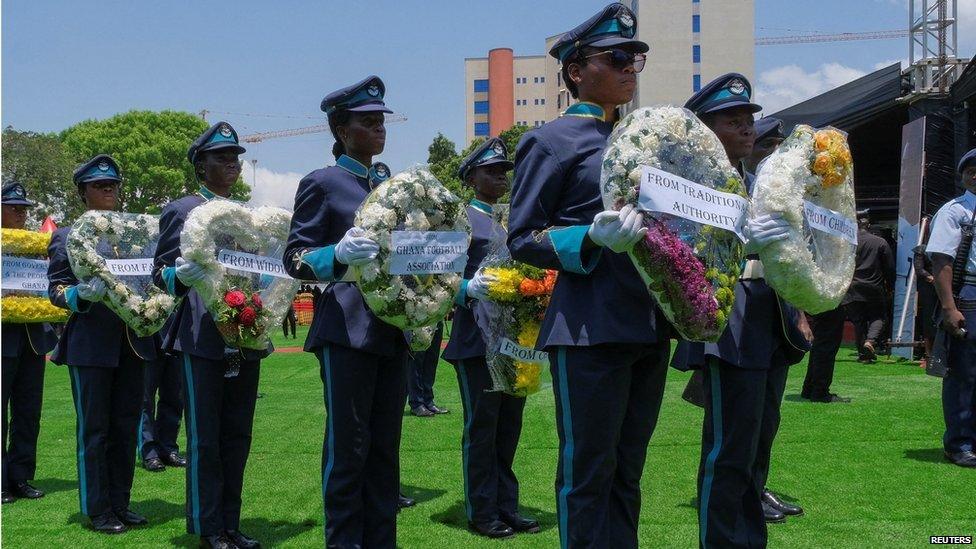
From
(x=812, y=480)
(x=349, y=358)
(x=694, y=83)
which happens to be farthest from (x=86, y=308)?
(x=694, y=83)

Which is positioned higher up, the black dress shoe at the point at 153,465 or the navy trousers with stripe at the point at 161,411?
the navy trousers with stripe at the point at 161,411

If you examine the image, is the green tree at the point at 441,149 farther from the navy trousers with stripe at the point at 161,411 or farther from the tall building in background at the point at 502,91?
the tall building in background at the point at 502,91

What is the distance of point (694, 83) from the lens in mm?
63094

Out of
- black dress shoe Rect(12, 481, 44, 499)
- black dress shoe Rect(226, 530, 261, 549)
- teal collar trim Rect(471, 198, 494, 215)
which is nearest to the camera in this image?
black dress shoe Rect(226, 530, 261, 549)

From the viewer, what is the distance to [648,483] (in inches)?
230

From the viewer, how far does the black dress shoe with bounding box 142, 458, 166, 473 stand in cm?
687

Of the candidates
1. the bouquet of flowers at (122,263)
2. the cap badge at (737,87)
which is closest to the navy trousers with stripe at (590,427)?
the cap badge at (737,87)

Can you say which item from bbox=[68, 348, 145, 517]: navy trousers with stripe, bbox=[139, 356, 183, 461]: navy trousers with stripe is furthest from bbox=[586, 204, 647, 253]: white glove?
bbox=[139, 356, 183, 461]: navy trousers with stripe

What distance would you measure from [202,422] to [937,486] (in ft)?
14.3

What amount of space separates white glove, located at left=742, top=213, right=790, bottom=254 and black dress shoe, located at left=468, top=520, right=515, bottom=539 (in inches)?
88.6

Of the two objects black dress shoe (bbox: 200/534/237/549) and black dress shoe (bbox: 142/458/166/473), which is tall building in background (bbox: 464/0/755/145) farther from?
black dress shoe (bbox: 200/534/237/549)

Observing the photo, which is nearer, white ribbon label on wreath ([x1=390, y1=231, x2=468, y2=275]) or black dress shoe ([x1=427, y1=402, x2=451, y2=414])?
white ribbon label on wreath ([x1=390, y1=231, x2=468, y2=275])

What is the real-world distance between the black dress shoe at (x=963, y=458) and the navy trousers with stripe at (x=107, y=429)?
5.35 meters

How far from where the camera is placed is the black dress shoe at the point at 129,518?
5.23 meters
